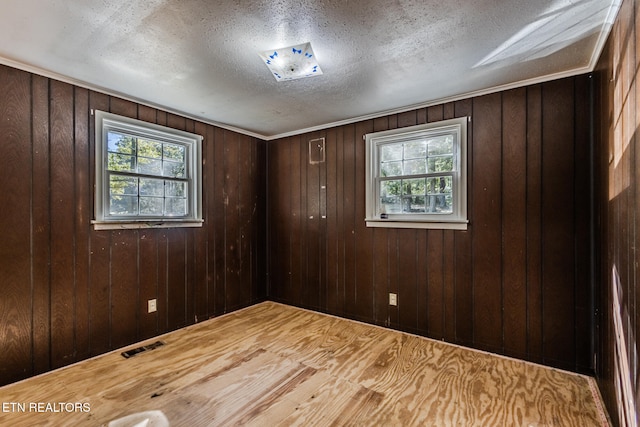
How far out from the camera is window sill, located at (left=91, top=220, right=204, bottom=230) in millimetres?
2661

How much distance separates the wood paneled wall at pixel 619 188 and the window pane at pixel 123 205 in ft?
11.9

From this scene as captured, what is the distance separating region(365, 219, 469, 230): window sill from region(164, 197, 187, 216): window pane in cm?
210

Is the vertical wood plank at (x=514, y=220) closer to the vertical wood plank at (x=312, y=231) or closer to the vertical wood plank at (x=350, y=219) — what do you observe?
the vertical wood plank at (x=350, y=219)

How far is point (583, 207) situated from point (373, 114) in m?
2.08

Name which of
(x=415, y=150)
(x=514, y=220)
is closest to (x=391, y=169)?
(x=415, y=150)

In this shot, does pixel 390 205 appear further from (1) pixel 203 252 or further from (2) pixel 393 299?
(1) pixel 203 252

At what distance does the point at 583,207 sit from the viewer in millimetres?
2309

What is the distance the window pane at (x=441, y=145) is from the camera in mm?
2908

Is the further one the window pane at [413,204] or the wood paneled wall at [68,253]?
the window pane at [413,204]

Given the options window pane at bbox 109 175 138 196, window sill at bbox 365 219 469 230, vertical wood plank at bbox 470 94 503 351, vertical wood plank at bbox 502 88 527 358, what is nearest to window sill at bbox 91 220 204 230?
window pane at bbox 109 175 138 196

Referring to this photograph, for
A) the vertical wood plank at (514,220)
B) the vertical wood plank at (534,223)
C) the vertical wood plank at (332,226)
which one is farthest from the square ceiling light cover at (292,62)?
the vertical wood plank at (534,223)

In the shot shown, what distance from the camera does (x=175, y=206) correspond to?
3324 mm

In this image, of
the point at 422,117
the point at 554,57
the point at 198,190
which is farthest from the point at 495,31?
the point at 198,190

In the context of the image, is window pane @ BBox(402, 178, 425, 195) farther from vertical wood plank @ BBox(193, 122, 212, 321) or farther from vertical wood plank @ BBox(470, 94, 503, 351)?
vertical wood plank @ BBox(193, 122, 212, 321)
